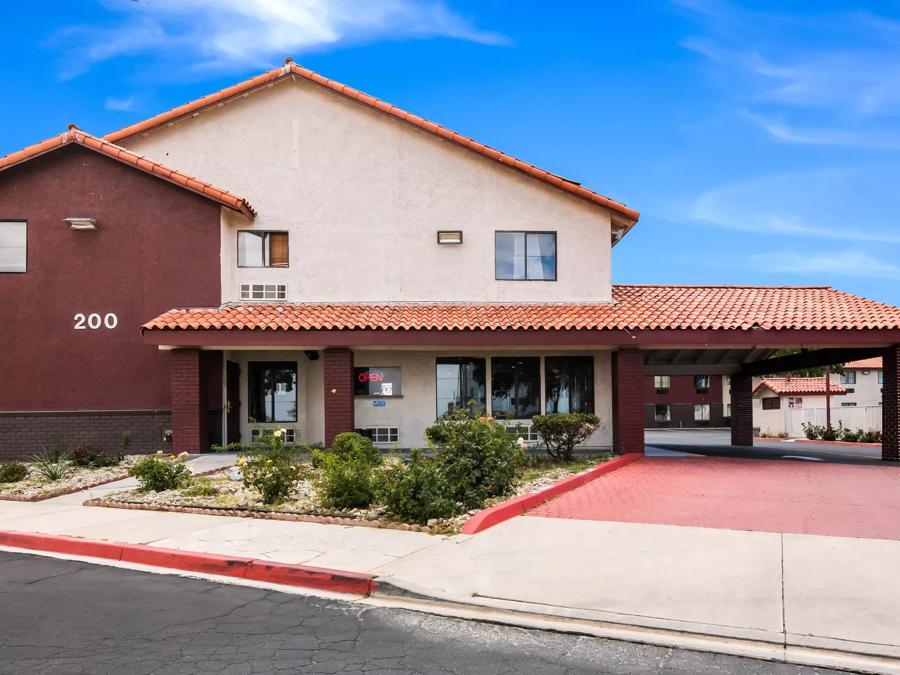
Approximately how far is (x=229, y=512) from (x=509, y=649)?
19.6 ft

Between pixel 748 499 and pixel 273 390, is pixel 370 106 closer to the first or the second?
pixel 273 390

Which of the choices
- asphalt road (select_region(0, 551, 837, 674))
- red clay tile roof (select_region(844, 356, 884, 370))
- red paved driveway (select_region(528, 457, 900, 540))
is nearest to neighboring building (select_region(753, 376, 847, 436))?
red clay tile roof (select_region(844, 356, 884, 370))

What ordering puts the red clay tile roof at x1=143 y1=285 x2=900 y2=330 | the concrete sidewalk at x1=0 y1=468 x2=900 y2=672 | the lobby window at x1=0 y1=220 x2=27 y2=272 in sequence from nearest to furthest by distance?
the concrete sidewalk at x1=0 y1=468 x2=900 y2=672 → the red clay tile roof at x1=143 y1=285 x2=900 y2=330 → the lobby window at x1=0 y1=220 x2=27 y2=272

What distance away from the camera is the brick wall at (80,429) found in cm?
1789

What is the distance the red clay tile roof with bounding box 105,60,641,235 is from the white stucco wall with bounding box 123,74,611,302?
25 cm

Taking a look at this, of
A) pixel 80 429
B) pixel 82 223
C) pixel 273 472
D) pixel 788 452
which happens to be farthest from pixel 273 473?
pixel 788 452

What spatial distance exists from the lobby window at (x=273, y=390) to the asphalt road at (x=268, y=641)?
42.0ft

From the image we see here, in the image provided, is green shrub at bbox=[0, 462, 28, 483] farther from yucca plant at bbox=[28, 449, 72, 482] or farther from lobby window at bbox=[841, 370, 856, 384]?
lobby window at bbox=[841, 370, 856, 384]

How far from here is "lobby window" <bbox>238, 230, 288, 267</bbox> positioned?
63.7ft

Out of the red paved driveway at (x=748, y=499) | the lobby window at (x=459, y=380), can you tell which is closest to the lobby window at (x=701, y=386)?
the lobby window at (x=459, y=380)

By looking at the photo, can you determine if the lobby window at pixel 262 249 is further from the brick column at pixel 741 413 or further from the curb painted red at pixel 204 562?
the brick column at pixel 741 413

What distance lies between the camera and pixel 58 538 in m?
8.60

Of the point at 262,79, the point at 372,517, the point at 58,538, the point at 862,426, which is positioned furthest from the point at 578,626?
the point at 862,426

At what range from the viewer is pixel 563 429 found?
1566 centimetres
